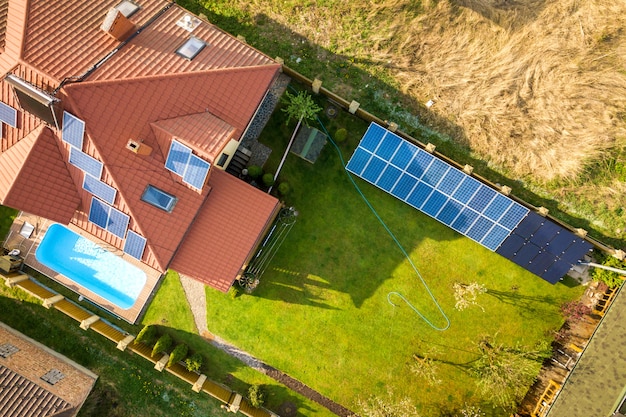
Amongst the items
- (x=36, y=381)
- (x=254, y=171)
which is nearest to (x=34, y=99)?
(x=254, y=171)

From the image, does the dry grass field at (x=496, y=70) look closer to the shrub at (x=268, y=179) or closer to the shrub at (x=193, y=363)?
the shrub at (x=268, y=179)

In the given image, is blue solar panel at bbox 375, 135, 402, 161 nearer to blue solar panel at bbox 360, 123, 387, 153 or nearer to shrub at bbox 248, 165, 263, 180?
blue solar panel at bbox 360, 123, 387, 153

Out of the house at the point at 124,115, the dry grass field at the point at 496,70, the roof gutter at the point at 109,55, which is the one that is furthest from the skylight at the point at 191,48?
the dry grass field at the point at 496,70

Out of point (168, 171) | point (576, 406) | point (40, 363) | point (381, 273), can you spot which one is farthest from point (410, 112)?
point (40, 363)

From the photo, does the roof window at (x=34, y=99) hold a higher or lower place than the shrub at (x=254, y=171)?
lower

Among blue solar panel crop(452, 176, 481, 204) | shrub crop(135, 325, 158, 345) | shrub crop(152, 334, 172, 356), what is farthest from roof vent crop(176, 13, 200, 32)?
shrub crop(152, 334, 172, 356)

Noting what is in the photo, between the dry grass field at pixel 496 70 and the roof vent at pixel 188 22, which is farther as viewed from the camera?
the dry grass field at pixel 496 70
